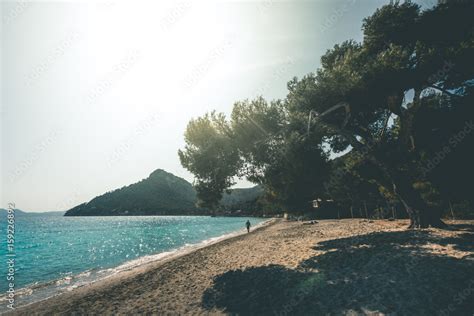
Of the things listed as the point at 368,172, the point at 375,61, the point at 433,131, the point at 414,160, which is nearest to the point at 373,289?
the point at 375,61

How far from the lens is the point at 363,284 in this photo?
381 inches

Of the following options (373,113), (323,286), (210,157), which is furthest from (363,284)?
(373,113)

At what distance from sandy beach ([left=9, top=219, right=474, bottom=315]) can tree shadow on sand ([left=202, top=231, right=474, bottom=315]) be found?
28mm

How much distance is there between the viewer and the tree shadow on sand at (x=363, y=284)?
8.01 metres

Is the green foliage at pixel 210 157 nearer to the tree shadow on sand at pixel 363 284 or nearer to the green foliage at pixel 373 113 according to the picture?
the green foliage at pixel 373 113

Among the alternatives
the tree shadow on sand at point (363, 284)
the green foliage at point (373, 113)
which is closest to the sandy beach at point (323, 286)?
the tree shadow on sand at point (363, 284)

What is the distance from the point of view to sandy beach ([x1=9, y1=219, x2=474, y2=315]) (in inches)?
326

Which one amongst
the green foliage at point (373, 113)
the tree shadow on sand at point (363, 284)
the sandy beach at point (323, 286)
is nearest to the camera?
the tree shadow on sand at point (363, 284)

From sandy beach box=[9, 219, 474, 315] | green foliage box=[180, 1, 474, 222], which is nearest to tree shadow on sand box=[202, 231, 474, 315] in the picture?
sandy beach box=[9, 219, 474, 315]

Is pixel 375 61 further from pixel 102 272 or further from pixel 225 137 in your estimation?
pixel 102 272

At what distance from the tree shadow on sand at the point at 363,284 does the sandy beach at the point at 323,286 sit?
28mm

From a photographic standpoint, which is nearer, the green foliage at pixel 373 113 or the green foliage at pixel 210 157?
the green foliage at pixel 373 113

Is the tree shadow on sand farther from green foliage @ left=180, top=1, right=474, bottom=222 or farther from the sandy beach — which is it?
green foliage @ left=180, top=1, right=474, bottom=222

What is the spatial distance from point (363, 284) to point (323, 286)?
1.50 m
